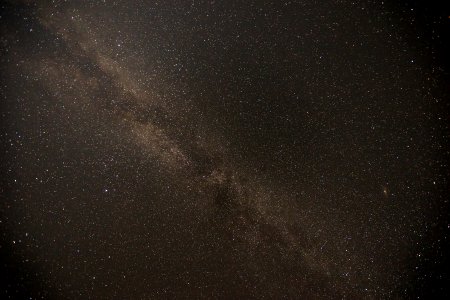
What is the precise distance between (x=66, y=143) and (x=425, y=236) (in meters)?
2.98

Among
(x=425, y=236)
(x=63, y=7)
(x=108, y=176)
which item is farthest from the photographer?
(x=425, y=236)

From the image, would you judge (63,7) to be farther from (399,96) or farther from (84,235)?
(399,96)

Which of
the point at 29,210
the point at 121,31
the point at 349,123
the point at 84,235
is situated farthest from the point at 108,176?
the point at 349,123

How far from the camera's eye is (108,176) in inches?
74.9

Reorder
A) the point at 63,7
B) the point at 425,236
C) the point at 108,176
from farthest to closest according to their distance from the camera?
the point at 425,236 → the point at 108,176 → the point at 63,7

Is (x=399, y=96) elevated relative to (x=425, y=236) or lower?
elevated

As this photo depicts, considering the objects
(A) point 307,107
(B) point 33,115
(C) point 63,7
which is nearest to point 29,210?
(B) point 33,115

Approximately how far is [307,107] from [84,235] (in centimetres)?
198

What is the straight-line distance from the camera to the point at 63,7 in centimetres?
177

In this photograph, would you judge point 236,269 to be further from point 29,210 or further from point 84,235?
point 29,210

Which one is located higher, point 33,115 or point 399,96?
point 399,96

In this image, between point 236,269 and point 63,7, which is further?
point 236,269

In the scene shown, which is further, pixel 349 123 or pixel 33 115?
pixel 349 123

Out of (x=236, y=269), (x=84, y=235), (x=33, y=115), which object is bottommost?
(x=84, y=235)
